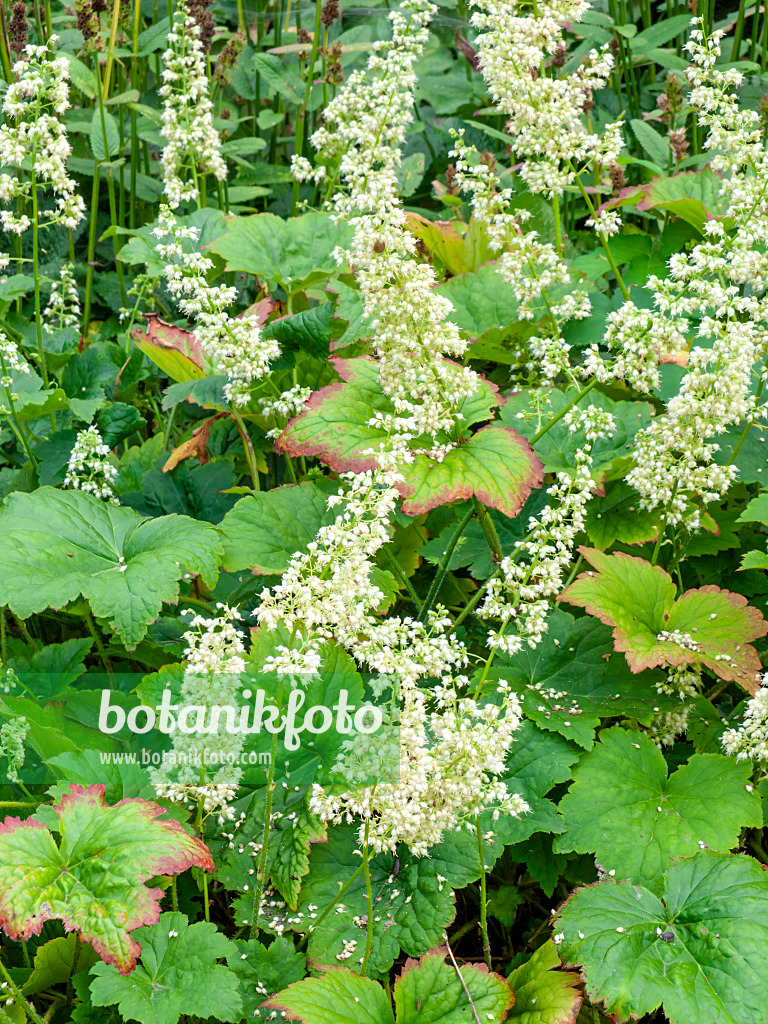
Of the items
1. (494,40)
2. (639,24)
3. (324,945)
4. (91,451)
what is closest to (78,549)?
(91,451)

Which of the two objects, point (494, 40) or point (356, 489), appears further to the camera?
point (494, 40)

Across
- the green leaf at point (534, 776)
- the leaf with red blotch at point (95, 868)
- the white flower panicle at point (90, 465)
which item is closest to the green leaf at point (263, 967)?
the leaf with red blotch at point (95, 868)

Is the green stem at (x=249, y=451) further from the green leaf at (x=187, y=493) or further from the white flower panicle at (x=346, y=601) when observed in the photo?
the white flower panicle at (x=346, y=601)

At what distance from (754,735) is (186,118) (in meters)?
3.06

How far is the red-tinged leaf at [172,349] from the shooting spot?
3273 millimetres

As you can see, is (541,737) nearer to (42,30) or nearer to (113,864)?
(113,864)

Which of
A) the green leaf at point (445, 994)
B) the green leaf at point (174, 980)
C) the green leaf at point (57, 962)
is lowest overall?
the green leaf at point (57, 962)

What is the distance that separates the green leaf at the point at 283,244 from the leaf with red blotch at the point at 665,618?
1.64 metres

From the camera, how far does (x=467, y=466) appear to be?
2.52 m

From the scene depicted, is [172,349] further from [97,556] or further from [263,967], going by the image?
[263,967]

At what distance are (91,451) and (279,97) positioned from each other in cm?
289

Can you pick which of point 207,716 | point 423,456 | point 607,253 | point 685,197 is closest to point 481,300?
point 607,253

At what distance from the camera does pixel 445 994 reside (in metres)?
1.86

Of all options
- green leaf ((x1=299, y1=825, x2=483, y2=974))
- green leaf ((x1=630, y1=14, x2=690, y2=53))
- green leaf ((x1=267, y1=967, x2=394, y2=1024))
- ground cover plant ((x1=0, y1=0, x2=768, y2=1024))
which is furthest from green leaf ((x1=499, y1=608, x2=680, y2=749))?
green leaf ((x1=630, y1=14, x2=690, y2=53))
